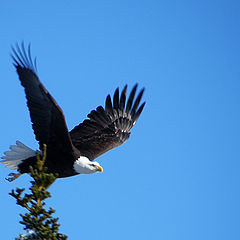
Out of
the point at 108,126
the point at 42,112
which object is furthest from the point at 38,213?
the point at 108,126

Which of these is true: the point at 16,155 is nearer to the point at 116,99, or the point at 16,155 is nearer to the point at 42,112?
→ the point at 42,112

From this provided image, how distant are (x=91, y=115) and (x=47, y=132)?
198 cm

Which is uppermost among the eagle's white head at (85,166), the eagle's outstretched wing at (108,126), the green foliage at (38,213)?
the eagle's outstretched wing at (108,126)

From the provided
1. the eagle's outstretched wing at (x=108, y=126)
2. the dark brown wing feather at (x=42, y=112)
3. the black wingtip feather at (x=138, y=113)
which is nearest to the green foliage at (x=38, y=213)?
the dark brown wing feather at (x=42, y=112)

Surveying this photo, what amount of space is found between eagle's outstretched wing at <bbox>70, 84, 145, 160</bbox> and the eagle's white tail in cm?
128

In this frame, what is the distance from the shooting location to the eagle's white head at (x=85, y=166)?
627cm

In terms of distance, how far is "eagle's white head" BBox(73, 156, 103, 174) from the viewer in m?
6.27

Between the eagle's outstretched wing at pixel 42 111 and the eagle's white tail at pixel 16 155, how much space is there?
0.24m

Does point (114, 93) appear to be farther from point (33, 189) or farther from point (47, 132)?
point (33, 189)

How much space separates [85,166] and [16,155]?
1.00 m

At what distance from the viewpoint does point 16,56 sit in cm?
619

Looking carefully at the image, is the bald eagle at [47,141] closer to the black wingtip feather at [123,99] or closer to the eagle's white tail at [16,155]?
the eagle's white tail at [16,155]

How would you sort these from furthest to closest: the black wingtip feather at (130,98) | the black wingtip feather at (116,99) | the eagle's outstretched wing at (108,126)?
1. the black wingtip feather at (116,99)
2. the black wingtip feather at (130,98)
3. the eagle's outstretched wing at (108,126)

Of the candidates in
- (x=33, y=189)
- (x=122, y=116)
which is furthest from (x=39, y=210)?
(x=122, y=116)
